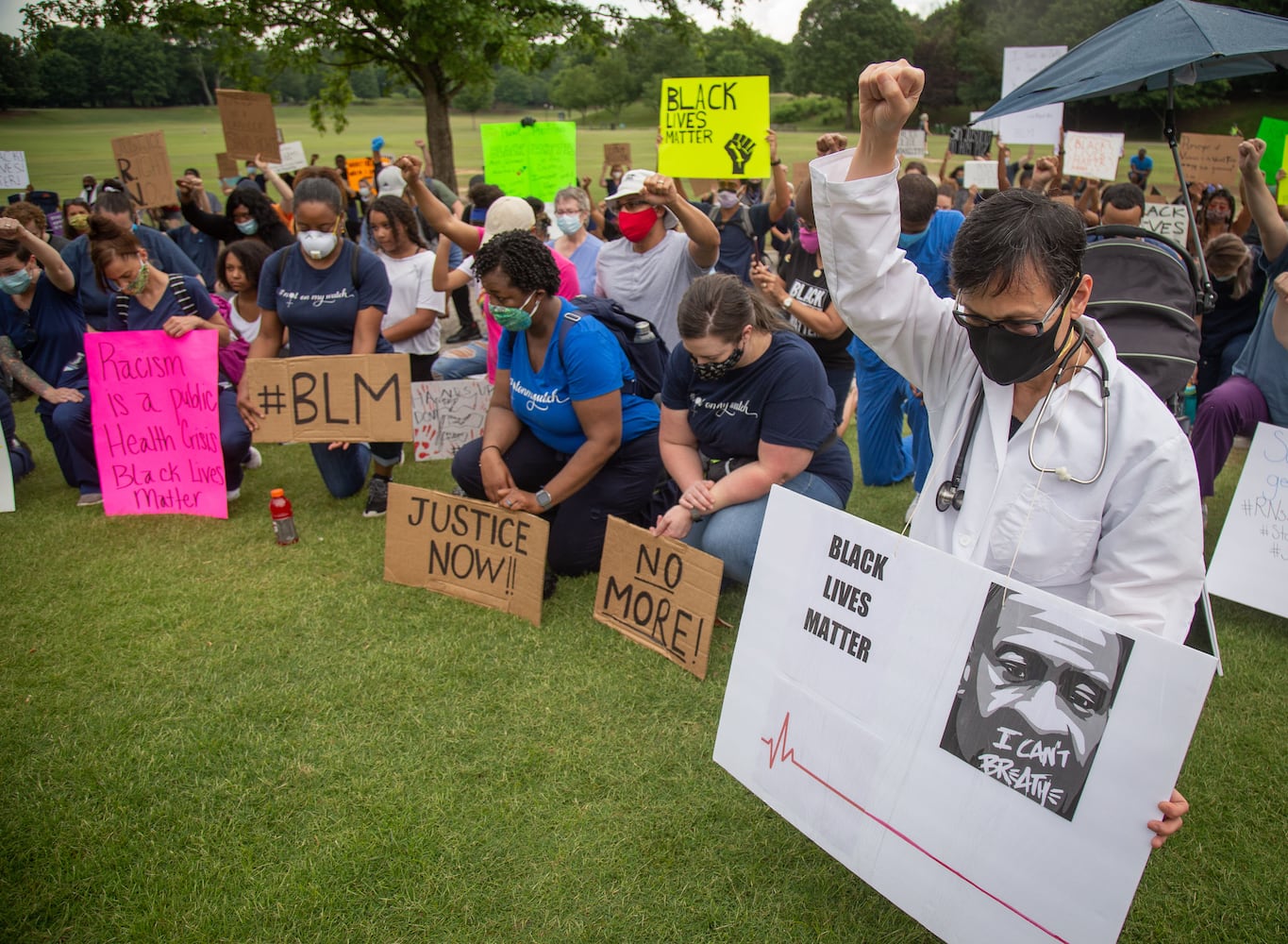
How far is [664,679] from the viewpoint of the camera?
3.53 meters

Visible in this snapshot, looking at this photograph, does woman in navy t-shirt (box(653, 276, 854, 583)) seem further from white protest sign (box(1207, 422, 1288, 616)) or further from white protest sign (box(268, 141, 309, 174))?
white protest sign (box(268, 141, 309, 174))

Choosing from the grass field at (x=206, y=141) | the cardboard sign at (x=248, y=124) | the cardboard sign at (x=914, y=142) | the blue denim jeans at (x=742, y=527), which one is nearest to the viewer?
the blue denim jeans at (x=742, y=527)

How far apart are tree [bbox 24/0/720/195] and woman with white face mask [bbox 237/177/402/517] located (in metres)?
9.60

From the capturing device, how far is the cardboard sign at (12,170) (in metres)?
8.64

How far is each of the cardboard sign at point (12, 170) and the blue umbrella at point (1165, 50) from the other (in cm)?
969

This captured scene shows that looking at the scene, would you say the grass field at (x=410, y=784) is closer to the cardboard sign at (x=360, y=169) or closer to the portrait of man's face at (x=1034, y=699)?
the portrait of man's face at (x=1034, y=699)

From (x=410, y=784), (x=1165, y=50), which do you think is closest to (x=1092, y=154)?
(x=1165, y=50)

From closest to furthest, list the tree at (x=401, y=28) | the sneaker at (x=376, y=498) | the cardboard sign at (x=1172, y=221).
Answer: the sneaker at (x=376, y=498) → the cardboard sign at (x=1172, y=221) → the tree at (x=401, y=28)

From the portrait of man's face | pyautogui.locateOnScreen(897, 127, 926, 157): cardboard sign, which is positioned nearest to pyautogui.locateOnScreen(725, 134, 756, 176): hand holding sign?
the portrait of man's face

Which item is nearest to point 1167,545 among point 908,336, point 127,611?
point 908,336

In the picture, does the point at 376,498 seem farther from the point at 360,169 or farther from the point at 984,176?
the point at 360,169

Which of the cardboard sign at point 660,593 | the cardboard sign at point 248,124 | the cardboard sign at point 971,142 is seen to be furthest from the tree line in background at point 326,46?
the cardboard sign at point 660,593

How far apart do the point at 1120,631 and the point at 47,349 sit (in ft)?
21.7

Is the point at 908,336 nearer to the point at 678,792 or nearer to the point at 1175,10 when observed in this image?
the point at 678,792
